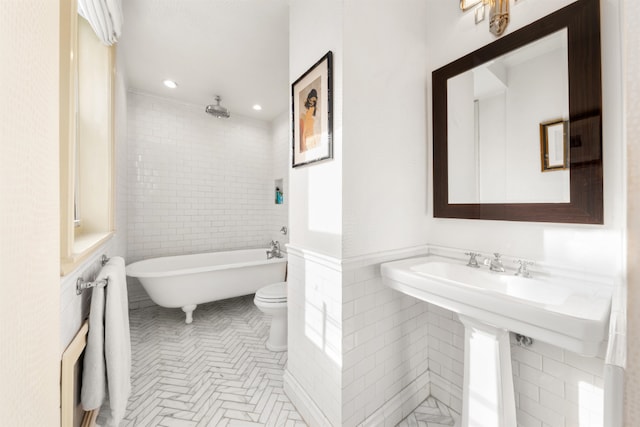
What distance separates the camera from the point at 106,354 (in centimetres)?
118

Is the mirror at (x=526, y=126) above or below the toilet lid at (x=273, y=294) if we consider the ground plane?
above

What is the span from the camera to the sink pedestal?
1.09 m

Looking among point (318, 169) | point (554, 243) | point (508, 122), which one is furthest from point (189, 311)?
point (508, 122)

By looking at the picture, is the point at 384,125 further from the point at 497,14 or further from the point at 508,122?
the point at 497,14

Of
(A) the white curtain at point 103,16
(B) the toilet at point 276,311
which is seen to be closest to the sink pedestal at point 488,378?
(B) the toilet at point 276,311

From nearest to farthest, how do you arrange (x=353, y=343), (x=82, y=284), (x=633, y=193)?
(x=633, y=193)
(x=82, y=284)
(x=353, y=343)

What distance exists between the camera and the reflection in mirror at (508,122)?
1.14 meters

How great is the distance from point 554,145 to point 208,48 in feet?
8.69

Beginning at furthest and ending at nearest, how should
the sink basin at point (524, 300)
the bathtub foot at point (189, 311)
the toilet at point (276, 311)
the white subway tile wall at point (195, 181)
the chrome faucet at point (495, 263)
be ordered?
the white subway tile wall at point (195, 181), the bathtub foot at point (189, 311), the toilet at point (276, 311), the chrome faucet at point (495, 263), the sink basin at point (524, 300)

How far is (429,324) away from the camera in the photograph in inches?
66.1

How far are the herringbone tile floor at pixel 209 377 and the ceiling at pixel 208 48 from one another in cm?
268

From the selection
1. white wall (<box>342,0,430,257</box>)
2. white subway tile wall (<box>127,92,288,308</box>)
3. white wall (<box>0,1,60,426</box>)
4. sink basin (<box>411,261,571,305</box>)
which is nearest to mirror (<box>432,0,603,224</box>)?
white wall (<box>342,0,430,257</box>)

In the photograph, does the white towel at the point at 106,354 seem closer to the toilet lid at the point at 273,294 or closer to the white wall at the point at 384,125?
the toilet lid at the point at 273,294

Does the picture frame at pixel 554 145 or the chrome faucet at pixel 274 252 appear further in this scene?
the chrome faucet at pixel 274 252
